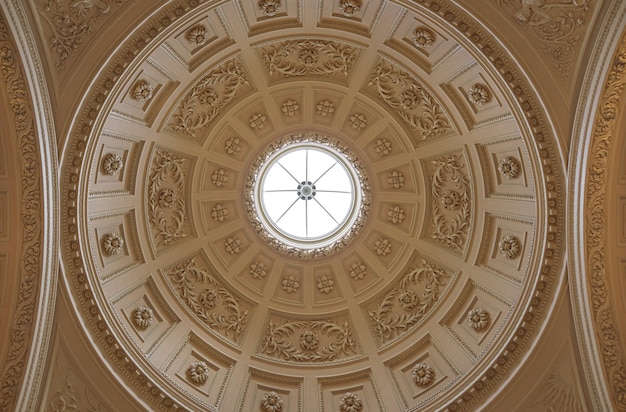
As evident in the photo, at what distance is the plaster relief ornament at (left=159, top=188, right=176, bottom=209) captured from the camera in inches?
727

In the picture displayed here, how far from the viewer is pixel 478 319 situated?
17.0 metres

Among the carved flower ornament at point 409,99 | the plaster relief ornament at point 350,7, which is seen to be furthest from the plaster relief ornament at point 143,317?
the plaster relief ornament at point 350,7

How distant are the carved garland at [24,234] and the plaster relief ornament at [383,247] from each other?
30.5ft

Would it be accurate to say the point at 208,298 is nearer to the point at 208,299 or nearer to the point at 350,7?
the point at 208,299

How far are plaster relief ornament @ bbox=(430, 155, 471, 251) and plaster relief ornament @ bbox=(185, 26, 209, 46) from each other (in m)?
6.91

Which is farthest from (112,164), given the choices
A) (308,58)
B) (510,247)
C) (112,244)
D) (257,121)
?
(510,247)

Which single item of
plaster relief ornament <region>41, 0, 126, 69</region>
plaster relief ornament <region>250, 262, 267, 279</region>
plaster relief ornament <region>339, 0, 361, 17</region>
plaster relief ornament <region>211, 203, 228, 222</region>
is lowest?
plaster relief ornament <region>250, 262, 267, 279</region>

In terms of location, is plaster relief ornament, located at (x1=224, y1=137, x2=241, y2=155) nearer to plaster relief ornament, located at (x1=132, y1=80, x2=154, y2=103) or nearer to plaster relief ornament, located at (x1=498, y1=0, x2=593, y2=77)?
plaster relief ornament, located at (x1=132, y1=80, x2=154, y2=103)

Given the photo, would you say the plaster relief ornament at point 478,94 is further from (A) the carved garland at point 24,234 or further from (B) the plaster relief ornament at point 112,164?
(A) the carved garland at point 24,234

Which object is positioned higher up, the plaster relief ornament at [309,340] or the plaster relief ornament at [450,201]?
the plaster relief ornament at [450,201]

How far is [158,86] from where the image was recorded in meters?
16.7

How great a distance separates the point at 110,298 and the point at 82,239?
1.73 metres

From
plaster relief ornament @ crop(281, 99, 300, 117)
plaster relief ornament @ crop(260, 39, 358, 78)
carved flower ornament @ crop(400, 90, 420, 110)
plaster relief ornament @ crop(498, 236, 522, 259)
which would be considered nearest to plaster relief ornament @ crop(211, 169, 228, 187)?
plaster relief ornament @ crop(281, 99, 300, 117)

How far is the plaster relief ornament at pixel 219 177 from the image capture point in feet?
63.6
